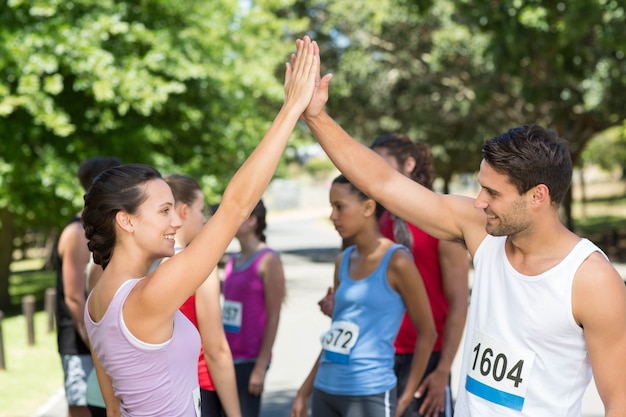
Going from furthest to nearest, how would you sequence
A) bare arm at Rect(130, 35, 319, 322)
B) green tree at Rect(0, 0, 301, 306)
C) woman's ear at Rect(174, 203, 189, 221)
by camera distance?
1. green tree at Rect(0, 0, 301, 306)
2. woman's ear at Rect(174, 203, 189, 221)
3. bare arm at Rect(130, 35, 319, 322)

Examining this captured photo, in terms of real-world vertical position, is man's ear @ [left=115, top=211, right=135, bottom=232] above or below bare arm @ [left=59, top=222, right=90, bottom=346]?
above

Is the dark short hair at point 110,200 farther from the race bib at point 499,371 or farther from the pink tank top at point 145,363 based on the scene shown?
the race bib at point 499,371

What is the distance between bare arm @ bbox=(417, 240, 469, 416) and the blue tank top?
28 centimetres

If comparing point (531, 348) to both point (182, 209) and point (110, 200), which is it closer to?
point (110, 200)

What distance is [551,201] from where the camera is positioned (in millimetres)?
2963

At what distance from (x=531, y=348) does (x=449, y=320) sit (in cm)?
160

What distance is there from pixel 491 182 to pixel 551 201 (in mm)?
204

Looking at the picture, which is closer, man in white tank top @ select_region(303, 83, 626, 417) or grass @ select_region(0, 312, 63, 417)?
man in white tank top @ select_region(303, 83, 626, 417)

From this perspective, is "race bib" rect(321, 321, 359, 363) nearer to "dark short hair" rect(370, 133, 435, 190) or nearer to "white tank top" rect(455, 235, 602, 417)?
"dark short hair" rect(370, 133, 435, 190)

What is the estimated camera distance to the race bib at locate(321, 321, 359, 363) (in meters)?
4.12

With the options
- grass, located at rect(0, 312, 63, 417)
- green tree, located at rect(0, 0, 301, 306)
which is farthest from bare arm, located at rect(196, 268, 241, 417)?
green tree, located at rect(0, 0, 301, 306)

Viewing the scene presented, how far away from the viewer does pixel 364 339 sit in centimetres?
414

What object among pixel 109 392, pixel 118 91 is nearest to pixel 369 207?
pixel 109 392

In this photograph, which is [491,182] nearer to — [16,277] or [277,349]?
[277,349]
